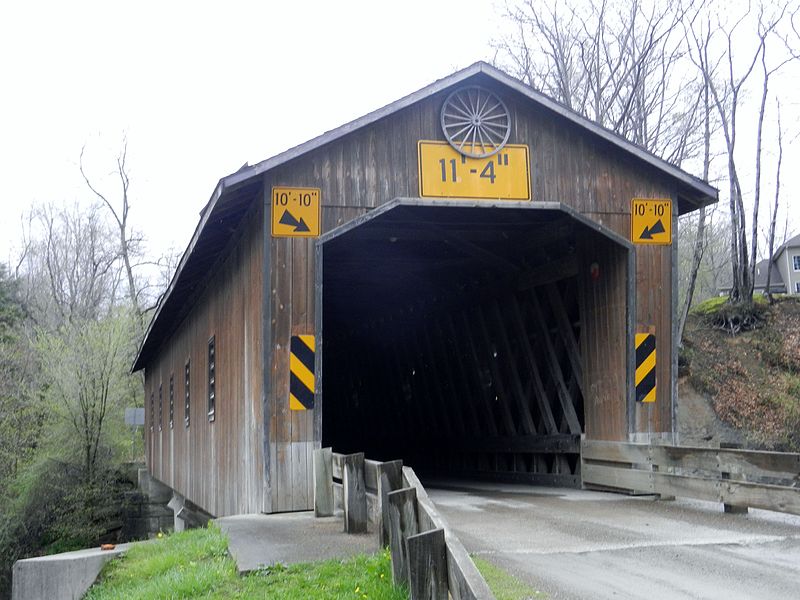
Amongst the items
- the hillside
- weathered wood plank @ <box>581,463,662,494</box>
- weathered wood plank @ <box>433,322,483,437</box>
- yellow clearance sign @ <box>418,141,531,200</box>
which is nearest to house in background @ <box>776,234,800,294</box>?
the hillside

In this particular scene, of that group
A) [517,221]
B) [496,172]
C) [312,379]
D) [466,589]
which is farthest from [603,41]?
[466,589]

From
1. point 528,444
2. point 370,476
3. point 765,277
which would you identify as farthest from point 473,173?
point 765,277

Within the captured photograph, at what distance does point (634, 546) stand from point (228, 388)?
24.8 feet

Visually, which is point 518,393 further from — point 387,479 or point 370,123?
point 387,479

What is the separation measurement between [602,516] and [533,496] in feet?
8.28

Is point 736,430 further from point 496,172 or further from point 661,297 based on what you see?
point 496,172

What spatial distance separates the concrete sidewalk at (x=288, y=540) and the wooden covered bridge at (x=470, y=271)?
2.76ft

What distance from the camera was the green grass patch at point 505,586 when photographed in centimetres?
558

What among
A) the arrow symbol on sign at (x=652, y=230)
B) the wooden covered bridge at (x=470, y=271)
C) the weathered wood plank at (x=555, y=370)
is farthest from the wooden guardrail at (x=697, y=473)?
the arrow symbol on sign at (x=652, y=230)

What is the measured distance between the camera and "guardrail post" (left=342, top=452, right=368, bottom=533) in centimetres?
823

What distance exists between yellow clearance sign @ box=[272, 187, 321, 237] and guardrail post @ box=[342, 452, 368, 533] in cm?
300

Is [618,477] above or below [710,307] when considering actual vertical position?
below

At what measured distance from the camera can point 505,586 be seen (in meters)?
5.83

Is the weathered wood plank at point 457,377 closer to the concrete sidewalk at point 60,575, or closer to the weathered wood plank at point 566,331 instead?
the weathered wood plank at point 566,331
